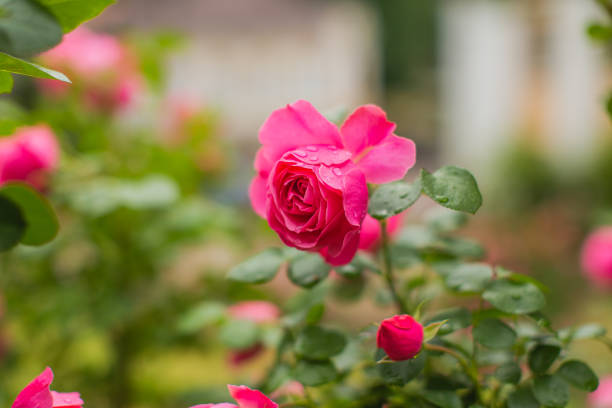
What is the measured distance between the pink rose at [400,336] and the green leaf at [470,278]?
0.19 feet

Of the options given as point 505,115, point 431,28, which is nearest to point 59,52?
point 505,115

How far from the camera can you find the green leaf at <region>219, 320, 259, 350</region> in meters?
0.40

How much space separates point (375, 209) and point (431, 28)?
5.75 m

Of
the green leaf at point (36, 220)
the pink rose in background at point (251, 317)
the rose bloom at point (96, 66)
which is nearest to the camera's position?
the green leaf at point (36, 220)

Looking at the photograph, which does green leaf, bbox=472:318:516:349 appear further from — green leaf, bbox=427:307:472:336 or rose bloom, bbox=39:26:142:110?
rose bloom, bbox=39:26:142:110

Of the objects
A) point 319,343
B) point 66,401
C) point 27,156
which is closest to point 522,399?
point 319,343

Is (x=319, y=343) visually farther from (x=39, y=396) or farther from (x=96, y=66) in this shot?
(x=96, y=66)

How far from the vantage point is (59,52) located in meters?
0.72

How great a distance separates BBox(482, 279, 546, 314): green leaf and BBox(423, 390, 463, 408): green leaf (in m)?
0.05

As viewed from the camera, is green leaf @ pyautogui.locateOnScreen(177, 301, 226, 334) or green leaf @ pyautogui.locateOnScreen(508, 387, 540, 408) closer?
green leaf @ pyautogui.locateOnScreen(508, 387, 540, 408)

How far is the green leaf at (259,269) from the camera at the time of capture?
340 millimetres

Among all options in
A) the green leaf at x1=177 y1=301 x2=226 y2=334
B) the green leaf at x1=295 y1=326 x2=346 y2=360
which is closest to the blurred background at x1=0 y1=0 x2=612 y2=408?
the green leaf at x1=177 y1=301 x2=226 y2=334

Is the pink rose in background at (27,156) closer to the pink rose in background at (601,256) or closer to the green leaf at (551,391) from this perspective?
the green leaf at (551,391)

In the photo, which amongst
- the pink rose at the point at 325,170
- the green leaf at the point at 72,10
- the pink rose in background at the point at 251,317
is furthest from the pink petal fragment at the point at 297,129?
the pink rose in background at the point at 251,317
